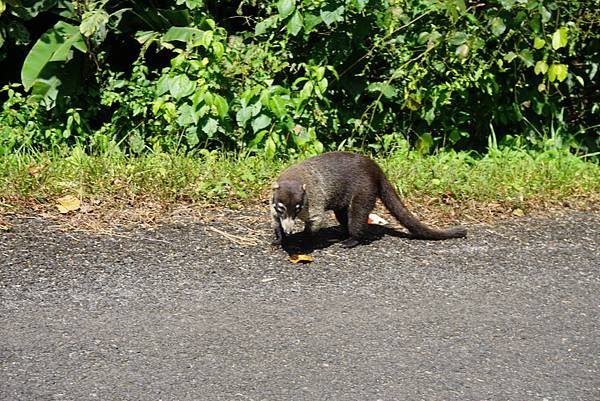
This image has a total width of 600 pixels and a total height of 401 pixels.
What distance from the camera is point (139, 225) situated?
557 centimetres

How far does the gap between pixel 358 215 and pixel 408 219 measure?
345 millimetres

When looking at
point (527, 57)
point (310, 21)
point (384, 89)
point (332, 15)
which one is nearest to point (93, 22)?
point (310, 21)

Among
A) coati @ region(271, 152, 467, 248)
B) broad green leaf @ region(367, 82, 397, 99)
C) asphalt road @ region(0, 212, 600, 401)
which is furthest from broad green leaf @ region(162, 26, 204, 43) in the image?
asphalt road @ region(0, 212, 600, 401)

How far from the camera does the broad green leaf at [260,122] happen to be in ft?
22.3

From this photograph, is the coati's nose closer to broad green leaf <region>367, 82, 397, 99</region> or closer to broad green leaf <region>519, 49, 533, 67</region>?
broad green leaf <region>367, 82, 397, 99</region>

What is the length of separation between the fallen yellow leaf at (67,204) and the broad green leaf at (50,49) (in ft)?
6.11

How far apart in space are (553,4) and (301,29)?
6.53 ft

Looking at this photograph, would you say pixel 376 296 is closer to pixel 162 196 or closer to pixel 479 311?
pixel 479 311

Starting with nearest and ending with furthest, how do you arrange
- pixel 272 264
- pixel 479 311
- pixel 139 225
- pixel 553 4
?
pixel 479 311 → pixel 272 264 → pixel 139 225 → pixel 553 4

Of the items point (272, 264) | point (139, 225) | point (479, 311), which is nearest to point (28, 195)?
point (139, 225)

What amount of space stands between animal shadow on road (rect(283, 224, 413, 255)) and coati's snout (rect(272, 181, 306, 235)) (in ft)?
0.70

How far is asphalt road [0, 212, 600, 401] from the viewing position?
12.6 ft

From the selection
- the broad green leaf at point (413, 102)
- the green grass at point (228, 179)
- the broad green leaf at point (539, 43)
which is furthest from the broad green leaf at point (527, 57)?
the broad green leaf at point (413, 102)

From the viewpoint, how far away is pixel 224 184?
6223 millimetres
